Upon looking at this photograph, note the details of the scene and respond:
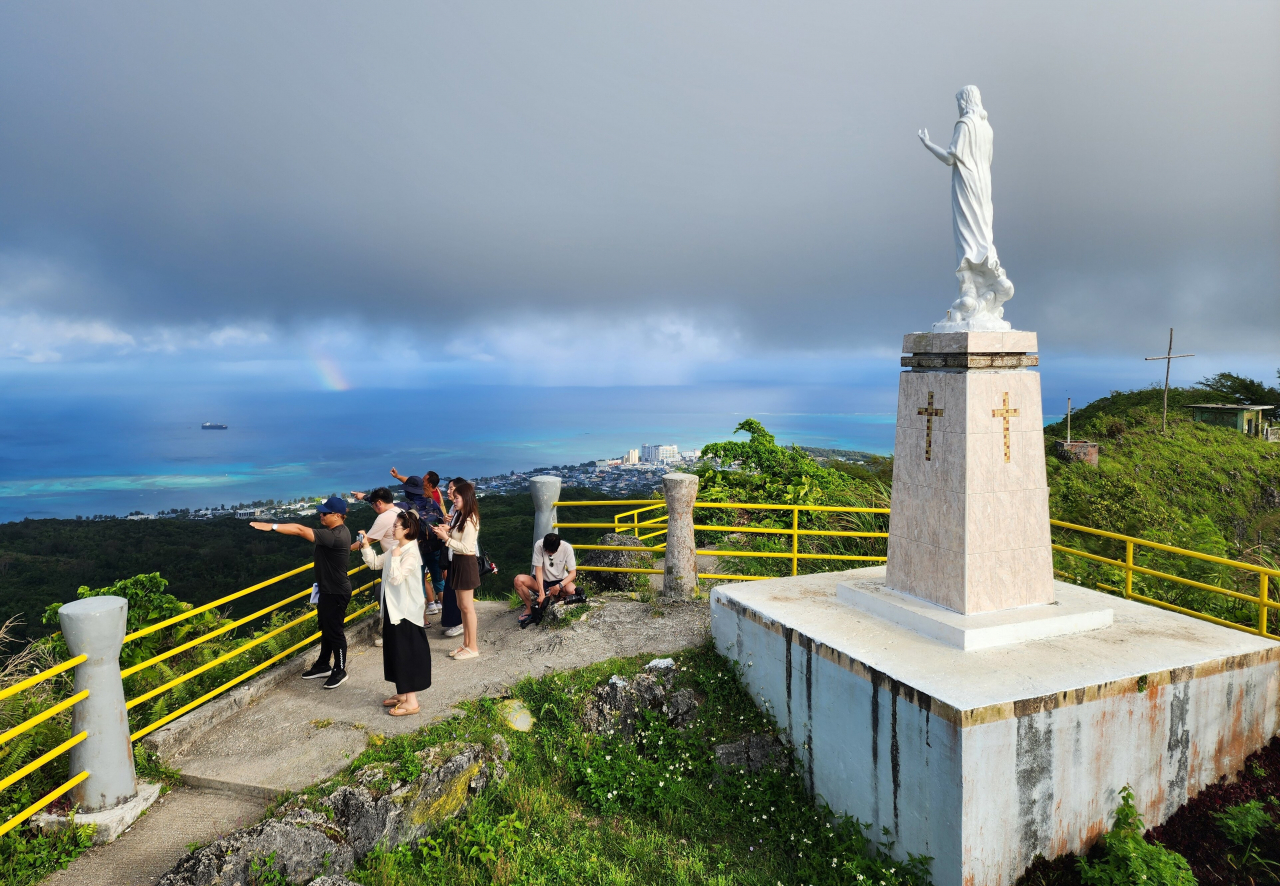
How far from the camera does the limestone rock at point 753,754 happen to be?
6.74 m

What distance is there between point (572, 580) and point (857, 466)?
18753 mm

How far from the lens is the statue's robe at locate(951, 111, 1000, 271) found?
6816 millimetres

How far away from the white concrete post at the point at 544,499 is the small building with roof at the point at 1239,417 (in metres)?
37.4

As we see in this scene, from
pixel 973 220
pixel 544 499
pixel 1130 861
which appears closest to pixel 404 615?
pixel 544 499

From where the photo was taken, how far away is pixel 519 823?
18.8 ft

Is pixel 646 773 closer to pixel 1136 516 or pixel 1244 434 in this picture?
pixel 1136 516

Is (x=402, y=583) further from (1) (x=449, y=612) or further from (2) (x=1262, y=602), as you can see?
(2) (x=1262, y=602)

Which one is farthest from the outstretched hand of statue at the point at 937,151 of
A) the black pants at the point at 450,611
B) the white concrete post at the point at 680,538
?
the black pants at the point at 450,611

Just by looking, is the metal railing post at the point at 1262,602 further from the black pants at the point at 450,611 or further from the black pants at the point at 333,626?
the black pants at the point at 333,626

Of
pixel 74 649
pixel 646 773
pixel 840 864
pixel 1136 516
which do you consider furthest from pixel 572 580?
pixel 1136 516

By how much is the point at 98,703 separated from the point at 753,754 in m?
5.51

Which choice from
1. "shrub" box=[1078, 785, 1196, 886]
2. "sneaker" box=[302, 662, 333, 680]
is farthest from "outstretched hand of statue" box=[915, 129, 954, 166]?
"sneaker" box=[302, 662, 333, 680]

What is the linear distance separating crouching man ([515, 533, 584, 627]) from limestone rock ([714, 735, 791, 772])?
326 cm

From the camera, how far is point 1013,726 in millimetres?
5074
